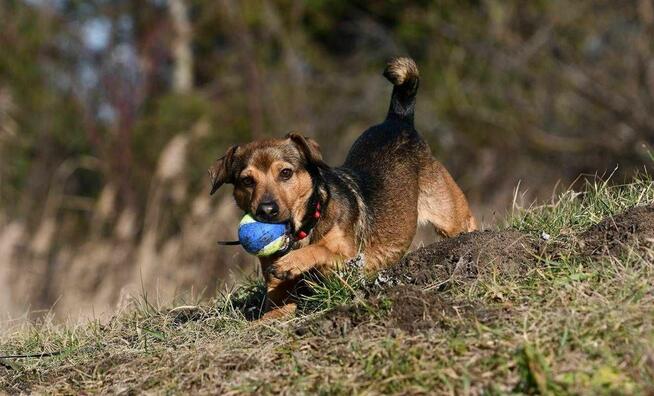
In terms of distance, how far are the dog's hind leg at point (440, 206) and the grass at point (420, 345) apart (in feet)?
5.56

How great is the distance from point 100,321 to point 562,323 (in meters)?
2.90

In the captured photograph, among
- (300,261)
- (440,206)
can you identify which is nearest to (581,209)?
(300,261)

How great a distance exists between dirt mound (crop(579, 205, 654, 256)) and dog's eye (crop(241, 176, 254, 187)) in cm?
186

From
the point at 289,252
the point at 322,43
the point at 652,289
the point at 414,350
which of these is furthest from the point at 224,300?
the point at 322,43

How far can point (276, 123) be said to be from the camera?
1529 cm

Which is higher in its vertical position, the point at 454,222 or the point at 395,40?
the point at 395,40

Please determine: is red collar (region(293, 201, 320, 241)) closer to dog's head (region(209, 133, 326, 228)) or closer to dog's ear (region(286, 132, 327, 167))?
dog's head (region(209, 133, 326, 228))

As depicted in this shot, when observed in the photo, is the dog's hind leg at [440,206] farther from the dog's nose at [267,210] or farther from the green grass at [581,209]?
the dog's nose at [267,210]

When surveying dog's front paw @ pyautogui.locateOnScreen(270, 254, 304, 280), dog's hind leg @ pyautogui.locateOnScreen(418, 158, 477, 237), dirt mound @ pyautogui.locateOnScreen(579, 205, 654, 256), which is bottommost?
dog's front paw @ pyautogui.locateOnScreen(270, 254, 304, 280)

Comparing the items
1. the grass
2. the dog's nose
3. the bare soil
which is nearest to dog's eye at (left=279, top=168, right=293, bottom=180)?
the dog's nose

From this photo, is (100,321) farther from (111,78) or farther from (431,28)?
(431,28)

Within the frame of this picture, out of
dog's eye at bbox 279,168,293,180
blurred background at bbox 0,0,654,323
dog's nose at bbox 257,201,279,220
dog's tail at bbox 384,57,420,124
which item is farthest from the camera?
blurred background at bbox 0,0,654,323

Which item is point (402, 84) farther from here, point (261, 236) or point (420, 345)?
point (420, 345)

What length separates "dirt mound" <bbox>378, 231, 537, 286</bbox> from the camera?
4539 millimetres
